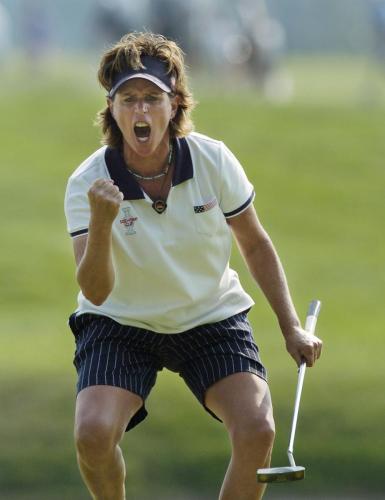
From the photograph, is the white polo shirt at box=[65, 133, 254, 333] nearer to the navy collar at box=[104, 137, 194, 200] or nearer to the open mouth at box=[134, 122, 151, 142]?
the navy collar at box=[104, 137, 194, 200]

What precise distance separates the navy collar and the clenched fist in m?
0.41

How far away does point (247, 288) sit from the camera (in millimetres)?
15672

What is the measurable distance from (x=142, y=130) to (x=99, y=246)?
0.56m

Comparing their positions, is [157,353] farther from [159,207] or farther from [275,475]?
[275,475]

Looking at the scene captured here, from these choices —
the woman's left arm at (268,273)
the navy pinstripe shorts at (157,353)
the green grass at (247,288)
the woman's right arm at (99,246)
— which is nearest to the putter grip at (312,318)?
the woman's left arm at (268,273)

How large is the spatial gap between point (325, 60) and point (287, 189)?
2165 cm

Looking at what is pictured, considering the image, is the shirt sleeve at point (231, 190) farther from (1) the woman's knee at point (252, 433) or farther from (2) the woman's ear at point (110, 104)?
(1) the woman's knee at point (252, 433)

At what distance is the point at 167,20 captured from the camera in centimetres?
2575

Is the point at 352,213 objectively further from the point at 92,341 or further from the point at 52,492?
the point at 92,341

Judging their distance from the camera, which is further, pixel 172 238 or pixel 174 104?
pixel 174 104

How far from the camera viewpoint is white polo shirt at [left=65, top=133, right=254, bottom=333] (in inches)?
226

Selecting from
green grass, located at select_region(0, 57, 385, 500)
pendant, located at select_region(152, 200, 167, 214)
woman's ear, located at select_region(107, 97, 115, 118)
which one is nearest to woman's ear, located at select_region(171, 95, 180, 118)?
woman's ear, located at select_region(107, 97, 115, 118)

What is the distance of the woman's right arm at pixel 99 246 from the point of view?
5316 mm

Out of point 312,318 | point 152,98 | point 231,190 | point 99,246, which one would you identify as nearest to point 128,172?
point 152,98
